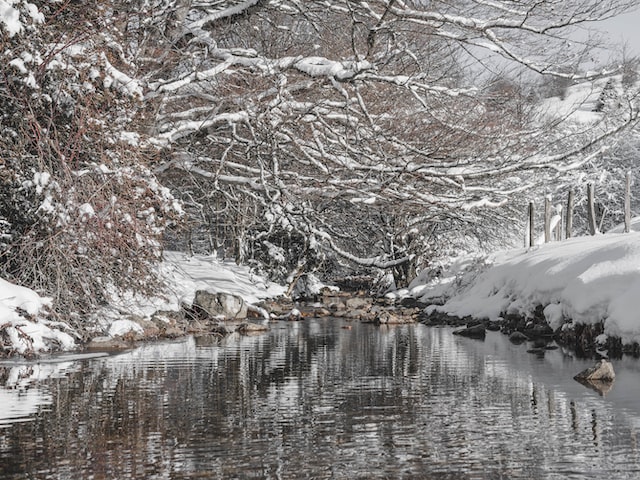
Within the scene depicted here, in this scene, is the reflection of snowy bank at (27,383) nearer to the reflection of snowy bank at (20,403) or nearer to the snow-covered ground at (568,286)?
the reflection of snowy bank at (20,403)

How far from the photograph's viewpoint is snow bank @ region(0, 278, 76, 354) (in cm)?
970

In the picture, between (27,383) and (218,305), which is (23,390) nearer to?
(27,383)

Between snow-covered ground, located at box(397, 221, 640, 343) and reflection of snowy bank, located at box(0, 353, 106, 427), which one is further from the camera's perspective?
snow-covered ground, located at box(397, 221, 640, 343)

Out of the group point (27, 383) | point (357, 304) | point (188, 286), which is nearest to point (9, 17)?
point (27, 383)

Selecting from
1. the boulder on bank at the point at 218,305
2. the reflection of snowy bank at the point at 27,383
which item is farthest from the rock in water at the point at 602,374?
the boulder on bank at the point at 218,305

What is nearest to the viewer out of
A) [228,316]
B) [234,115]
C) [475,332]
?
[234,115]

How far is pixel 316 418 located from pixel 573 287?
707cm

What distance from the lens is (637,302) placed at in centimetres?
1034

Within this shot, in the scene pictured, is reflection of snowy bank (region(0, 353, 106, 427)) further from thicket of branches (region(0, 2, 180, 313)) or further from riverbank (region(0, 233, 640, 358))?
thicket of branches (region(0, 2, 180, 313))

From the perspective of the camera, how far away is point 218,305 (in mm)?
16750

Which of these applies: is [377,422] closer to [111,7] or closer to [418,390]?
[418,390]

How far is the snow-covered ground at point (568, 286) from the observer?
423 inches

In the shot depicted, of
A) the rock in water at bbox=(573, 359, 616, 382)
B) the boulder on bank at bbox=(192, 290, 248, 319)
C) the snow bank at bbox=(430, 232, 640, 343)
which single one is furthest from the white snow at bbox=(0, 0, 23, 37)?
the snow bank at bbox=(430, 232, 640, 343)

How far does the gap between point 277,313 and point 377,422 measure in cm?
1262
